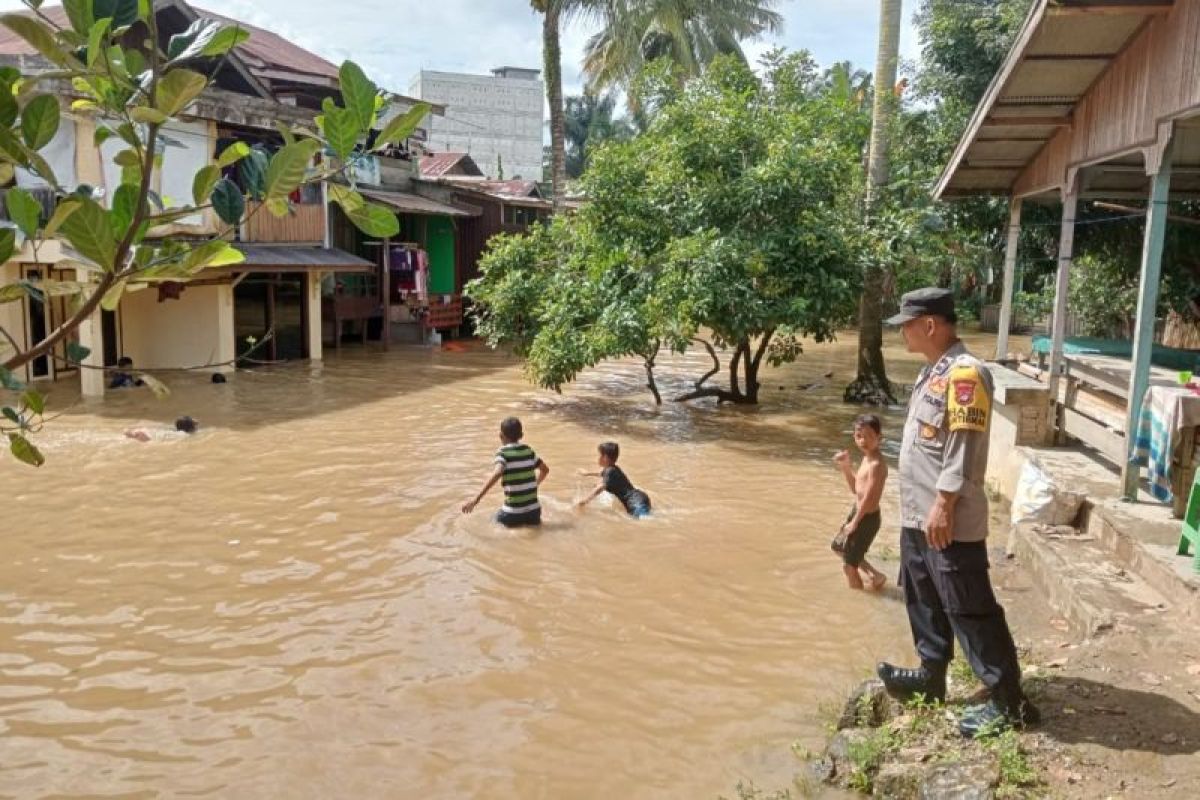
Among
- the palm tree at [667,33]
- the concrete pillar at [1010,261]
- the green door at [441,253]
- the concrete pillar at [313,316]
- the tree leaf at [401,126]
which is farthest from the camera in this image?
the green door at [441,253]

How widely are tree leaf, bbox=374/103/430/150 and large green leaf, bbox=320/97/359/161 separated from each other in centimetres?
6

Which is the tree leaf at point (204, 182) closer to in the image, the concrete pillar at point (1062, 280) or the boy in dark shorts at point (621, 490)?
the boy in dark shorts at point (621, 490)

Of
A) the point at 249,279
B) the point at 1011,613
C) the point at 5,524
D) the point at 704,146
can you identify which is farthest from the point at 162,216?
the point at 249,279

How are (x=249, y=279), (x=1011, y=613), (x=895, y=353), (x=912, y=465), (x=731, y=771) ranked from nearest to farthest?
(x=912, y=465) → (x=731, y=771) → (x=1011, y=613) → (x=249, y=279) → (x=895, y=353)

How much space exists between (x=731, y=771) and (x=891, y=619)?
7.43ft

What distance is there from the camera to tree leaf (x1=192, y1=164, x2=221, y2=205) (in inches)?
79.4

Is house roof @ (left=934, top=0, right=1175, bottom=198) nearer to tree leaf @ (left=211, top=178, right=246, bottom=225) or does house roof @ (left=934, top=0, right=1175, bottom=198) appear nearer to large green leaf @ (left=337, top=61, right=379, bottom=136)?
large green leaf @ (left=337, top=61, right=379, bottom=136)

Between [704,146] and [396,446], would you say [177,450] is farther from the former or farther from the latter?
[704,146]

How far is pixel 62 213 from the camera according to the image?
1.91 m

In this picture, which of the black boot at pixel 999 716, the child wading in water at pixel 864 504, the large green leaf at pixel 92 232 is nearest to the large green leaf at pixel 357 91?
the large green leaf at pixel 92 232

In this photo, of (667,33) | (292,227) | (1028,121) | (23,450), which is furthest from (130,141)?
(667,33)

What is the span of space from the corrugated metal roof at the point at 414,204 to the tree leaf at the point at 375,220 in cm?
1892

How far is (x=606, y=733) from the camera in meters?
5.01

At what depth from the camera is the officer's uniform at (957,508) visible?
4.01m
